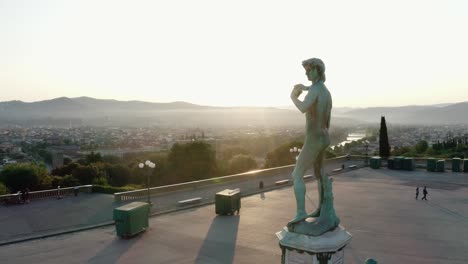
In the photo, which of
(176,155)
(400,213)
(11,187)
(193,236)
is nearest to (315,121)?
(193,236)

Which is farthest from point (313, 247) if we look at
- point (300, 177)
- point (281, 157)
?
point (281, 157)

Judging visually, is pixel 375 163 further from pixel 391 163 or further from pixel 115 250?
pixel 115 250

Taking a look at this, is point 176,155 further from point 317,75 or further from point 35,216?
point 317,75

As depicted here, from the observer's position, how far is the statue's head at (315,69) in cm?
800

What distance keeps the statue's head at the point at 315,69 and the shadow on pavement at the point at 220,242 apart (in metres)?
8.10

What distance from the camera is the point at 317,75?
8008 mm

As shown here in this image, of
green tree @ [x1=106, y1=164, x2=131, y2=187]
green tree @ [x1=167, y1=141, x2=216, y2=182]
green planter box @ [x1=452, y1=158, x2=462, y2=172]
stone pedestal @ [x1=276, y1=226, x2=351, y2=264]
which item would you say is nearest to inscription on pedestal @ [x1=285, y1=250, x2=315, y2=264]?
stone pedestal @ [x1=276, y1=226, x2=351, y2=264]

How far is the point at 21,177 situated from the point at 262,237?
22145mm

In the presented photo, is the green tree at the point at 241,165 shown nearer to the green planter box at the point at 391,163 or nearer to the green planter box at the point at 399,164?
the green planter box at the point at 391,163

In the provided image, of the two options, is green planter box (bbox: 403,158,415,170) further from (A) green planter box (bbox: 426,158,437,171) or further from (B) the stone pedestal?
(B) the stone pedestal

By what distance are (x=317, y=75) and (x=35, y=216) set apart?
60.1 ft

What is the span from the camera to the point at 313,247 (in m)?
7.65

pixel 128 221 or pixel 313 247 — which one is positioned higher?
pixel 313 247

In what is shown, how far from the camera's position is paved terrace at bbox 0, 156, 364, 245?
18.2 m
